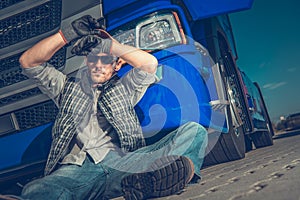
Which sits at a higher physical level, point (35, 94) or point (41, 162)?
point (35, 94)

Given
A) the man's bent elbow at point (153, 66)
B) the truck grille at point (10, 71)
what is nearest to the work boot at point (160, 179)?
the man's bent elbow at point (153, 66)

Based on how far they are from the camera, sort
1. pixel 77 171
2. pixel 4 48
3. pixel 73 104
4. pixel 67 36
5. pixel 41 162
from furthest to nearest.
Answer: pixel 4 48, pixel 41 162, pixel 67 36, pixel 73 104, pixel 77 171

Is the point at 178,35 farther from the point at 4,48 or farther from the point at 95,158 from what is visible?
the point at 4,48

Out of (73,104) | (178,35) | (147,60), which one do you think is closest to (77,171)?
(73,104)

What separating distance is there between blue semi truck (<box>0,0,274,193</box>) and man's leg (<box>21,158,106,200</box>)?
0.41m

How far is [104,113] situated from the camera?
66.0 inches

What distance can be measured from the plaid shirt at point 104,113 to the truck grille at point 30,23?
0.64 meters

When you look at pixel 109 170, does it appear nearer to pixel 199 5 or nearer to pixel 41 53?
pixel 41 53

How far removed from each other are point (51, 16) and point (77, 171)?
4.02ft

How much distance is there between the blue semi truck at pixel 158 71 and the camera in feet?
→ 5.81

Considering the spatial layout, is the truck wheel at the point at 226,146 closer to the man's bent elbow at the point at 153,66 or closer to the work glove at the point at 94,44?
the man's bent elbow at the point at 153,66

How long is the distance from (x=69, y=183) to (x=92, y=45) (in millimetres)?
779

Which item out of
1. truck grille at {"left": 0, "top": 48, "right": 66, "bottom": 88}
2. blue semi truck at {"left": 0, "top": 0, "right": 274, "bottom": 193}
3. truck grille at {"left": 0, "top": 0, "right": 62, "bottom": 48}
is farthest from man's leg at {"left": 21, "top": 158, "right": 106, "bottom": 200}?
truck grille at {"left": 0, "top": 0, "right": 62, "bottom": 48}

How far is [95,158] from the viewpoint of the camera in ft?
5.16
